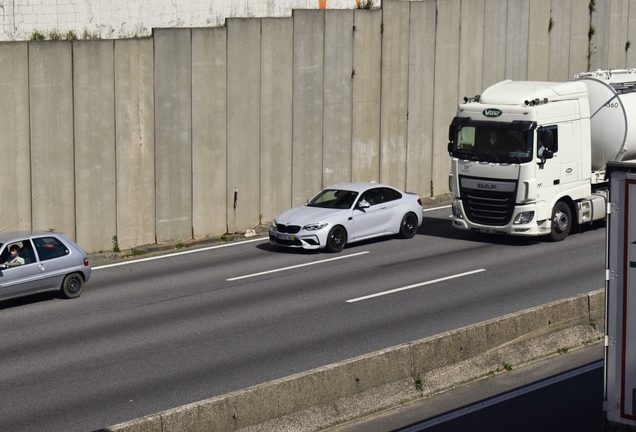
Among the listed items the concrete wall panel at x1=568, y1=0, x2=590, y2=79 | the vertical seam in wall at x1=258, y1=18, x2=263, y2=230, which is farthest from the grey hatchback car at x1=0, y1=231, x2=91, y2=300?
the concrete wall panel at x1=568, y1=0, x2=590, y2=79

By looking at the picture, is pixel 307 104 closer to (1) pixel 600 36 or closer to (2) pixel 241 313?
(2) pixel 241 313

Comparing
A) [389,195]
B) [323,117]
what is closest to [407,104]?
[323,117]

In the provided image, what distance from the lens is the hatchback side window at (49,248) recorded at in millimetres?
18625

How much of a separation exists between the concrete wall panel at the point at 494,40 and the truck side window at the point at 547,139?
9524 mm

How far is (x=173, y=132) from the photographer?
81.4 feet

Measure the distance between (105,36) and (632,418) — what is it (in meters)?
18.1

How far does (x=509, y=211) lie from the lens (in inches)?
907

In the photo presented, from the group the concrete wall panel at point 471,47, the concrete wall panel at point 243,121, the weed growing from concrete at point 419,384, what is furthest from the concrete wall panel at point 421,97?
the weed growing from concrete at point 419,384

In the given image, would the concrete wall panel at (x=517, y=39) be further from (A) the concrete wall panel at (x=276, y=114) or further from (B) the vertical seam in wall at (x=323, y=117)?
(A) the concrete wall panel at (x=276, y=114)

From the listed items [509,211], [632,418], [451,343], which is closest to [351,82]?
[509,211]

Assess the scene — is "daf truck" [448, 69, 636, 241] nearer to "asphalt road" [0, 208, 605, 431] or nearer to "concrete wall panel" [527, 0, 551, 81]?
"asphalt road" [0, 208, 605, 431]

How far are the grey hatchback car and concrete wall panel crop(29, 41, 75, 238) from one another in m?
→ 3.71

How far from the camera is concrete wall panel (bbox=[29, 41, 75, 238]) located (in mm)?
22406

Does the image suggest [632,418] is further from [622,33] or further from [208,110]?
[622,33]
